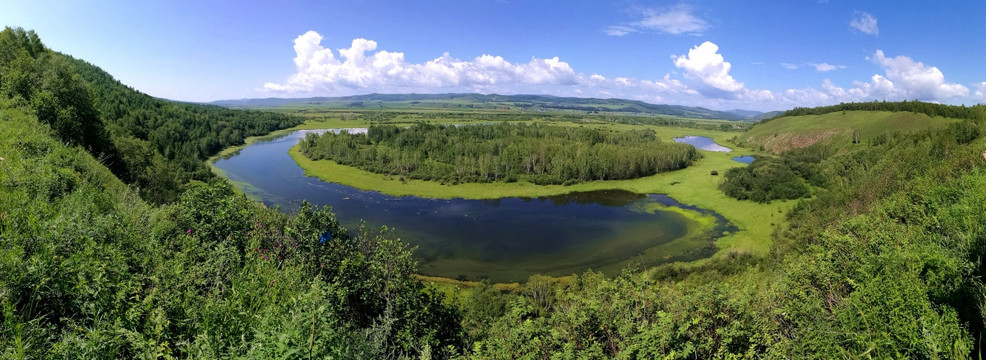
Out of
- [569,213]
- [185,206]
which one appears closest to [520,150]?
[569,213]

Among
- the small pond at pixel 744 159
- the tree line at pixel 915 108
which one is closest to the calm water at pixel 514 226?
the small pond at pixel 744 159

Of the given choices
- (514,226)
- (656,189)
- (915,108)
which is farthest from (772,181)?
(915,108)

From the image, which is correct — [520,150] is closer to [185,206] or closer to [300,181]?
[300,181]

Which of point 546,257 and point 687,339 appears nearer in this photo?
point 687,339

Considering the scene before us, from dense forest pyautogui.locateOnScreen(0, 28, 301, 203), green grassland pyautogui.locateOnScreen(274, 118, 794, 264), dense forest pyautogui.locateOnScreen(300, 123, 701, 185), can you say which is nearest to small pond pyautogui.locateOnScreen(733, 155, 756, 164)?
dense forest pyautogui.locateOnScreen(300, 123, 701, 185)

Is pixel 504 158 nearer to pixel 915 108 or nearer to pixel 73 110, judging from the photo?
pixel 73 110

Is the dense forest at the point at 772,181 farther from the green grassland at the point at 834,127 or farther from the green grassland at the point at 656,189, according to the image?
the green grassland at the point at 834,127
